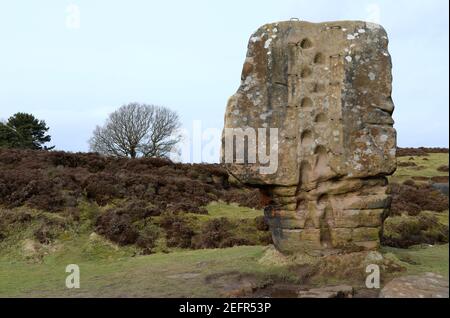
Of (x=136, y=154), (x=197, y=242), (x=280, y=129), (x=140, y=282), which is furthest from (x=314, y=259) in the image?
(x=136, y=154)

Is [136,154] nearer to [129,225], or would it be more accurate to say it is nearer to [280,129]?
[129,225]

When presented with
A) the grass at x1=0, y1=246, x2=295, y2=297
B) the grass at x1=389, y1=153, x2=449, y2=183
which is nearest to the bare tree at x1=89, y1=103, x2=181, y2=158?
the grass at x1=389, y1=153, x2=449, y2=183

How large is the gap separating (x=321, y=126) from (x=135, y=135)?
130 feet

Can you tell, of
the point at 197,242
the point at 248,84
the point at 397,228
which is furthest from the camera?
→ the point at 397,228

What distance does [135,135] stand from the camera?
51.0 metres

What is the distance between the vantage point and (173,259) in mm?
14938

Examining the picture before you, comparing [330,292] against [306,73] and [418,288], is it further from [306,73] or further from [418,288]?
[306,73]

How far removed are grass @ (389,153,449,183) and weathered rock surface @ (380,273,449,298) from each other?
28012 mm

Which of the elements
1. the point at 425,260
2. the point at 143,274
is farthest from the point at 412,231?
the point at 143,274

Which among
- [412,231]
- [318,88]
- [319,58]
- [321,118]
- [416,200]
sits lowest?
[412,231]

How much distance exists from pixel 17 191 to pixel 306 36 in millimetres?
13821

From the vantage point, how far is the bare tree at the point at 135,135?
5019 centimetres

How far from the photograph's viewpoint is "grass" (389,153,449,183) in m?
37.2

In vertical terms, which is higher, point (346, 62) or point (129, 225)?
point (346, 62)
